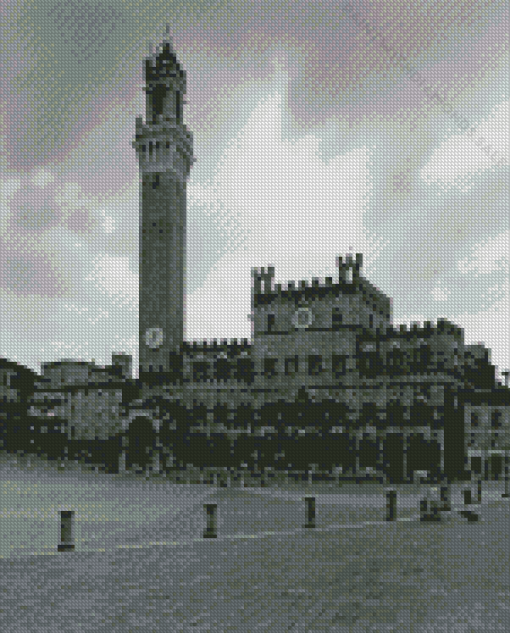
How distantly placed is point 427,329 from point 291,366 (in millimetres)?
11561

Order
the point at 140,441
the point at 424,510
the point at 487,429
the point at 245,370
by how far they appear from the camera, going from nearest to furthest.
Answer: the point at 424,510 → the point at 487,429 → the point at 245,370 → the point at 140,441

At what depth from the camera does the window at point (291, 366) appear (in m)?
57.8

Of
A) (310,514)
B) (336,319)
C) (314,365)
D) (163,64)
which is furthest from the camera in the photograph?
(163,64)

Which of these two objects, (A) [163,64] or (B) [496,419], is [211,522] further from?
(A) [163,64]

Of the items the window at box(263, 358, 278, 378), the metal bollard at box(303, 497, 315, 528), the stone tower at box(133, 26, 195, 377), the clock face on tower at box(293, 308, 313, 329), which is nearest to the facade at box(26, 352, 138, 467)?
the stone tower at box(133, 26, 195, 377)

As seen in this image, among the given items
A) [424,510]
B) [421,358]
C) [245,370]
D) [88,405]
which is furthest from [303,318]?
[424,510]

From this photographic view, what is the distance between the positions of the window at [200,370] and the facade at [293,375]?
0.44 feet

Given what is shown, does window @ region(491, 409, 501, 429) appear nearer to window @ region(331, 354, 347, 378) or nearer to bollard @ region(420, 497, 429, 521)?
window @ region(331, 354, 347, 378)

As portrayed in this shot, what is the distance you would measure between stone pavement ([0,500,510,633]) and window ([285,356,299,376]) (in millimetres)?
41147

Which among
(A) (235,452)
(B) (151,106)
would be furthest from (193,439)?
(B) (151,106)

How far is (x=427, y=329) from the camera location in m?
54.7

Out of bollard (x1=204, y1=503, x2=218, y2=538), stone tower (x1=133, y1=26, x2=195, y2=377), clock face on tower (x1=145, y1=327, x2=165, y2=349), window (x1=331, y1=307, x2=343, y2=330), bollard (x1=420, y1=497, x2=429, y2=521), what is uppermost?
stone tower (x1=133, y1=26, x2=195, y2=377)

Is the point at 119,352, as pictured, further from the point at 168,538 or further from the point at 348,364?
the point at 168,538

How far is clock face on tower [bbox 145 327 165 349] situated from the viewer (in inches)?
2477
